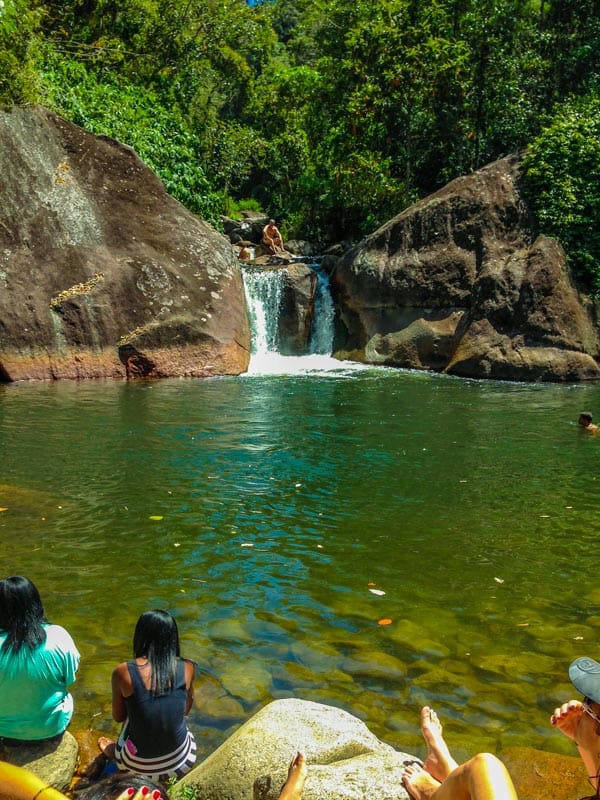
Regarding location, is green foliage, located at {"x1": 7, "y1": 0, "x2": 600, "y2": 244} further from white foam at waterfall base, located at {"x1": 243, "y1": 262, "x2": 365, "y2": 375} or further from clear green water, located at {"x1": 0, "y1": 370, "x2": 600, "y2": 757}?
clear green water, located at {"x1": 0, "y1": 370, "x2": 600, "y2": 757}

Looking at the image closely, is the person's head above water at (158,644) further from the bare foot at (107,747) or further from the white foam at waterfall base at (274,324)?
the white foam at waterfall base at (274,324)

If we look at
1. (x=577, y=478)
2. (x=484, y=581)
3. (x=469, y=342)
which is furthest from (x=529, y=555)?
(x=469, y=342)

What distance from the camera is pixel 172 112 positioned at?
95.8 feet

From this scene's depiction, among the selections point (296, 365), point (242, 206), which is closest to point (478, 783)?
point (296, 365)

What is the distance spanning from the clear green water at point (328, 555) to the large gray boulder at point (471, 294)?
24.5 feet

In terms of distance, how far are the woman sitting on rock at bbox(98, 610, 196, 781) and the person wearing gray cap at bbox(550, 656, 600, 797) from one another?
6.05 ft

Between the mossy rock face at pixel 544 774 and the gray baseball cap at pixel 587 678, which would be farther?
the mossy rock face at pixel 544 774

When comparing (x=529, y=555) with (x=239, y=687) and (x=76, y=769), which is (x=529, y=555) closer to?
(x=239, y=687)

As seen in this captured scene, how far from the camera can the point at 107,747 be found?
13.8ft

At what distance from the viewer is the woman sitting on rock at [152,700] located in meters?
3.96

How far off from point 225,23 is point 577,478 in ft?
97.9

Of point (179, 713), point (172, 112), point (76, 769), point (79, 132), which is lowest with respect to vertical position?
point (76, 769)

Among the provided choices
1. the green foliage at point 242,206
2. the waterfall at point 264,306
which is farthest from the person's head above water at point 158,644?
the green foliage at point 242,206

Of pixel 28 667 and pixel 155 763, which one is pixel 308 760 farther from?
pixel 28 667
